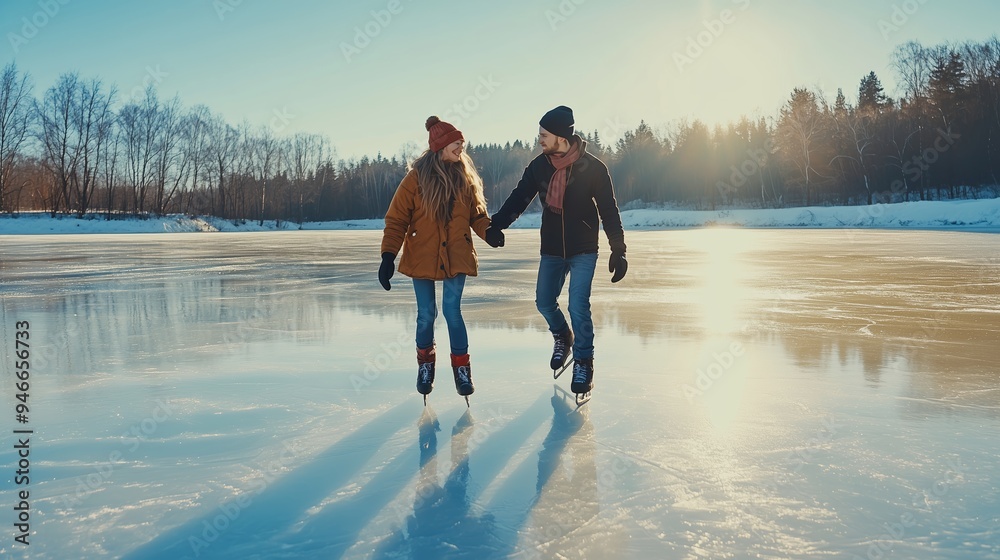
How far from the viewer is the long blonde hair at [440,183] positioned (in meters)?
3.26

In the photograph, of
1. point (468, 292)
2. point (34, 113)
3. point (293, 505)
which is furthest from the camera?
point (34, 113)

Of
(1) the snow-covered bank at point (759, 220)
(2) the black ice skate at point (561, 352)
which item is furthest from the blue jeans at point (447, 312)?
(1) the snow-covered bank at point (759, 220)

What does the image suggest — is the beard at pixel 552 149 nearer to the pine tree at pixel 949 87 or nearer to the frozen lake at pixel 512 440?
the frozen lake at pixel 512 440

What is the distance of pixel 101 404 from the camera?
3.19 m

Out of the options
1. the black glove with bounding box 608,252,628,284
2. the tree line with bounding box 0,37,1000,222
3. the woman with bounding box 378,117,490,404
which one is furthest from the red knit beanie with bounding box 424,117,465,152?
the tree line with bounding box 0,37,1000,222

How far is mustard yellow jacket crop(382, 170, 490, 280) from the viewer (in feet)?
10.8

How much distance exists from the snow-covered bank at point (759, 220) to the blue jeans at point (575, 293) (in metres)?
24.6

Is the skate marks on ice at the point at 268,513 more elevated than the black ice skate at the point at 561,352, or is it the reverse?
the black ice skate at the point at 561,352

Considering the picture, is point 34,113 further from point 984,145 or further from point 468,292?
point 984,145

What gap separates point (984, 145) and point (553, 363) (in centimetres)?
4590

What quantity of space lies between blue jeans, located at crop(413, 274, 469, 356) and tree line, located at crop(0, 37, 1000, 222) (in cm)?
4187

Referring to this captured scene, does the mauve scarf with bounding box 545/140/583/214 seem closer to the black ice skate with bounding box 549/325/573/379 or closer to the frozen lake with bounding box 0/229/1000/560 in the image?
the black ice skate with bounding box 549/325/573/379

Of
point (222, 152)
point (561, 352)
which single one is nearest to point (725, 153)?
point (222, 152)

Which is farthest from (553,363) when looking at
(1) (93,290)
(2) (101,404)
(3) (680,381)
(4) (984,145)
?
(4) (984,145)
